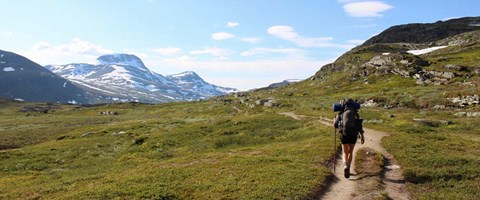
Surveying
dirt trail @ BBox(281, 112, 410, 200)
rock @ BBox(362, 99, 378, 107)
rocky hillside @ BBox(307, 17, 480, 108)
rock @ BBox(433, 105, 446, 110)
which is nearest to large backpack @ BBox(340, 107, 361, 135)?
dirt trail @ BBox(281, 112, 410, 200)

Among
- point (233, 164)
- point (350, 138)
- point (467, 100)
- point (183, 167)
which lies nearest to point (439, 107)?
point (467, 100)

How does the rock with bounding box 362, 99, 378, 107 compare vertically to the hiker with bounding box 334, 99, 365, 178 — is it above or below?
below

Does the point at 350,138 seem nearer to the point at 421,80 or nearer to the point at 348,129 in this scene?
the point at 348,129

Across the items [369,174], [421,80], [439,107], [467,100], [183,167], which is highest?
[421,80]

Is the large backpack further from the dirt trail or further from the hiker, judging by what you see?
the dirt trail

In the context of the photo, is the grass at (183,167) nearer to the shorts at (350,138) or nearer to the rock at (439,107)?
the shorts at (350,138)

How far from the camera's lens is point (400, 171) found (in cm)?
2330

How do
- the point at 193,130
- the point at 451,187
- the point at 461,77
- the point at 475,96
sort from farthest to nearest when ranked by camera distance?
the point at 461,77 → the point at 475,96 → the point at 193,130 → the point at 451,187

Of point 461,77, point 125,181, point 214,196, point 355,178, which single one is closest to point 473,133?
point 355,178

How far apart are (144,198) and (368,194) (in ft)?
36.9

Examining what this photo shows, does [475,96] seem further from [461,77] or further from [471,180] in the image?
[471,180]

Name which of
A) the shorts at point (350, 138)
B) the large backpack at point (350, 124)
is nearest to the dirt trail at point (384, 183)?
the shorts at point (350, 138)

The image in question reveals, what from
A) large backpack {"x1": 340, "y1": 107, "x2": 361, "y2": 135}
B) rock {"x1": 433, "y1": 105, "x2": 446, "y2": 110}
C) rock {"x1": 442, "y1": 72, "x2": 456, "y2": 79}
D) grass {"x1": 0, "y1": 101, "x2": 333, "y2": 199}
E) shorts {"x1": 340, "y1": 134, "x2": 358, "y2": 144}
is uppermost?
rock {"x1": 442, "y1": 72, "x2": 456, "y2": 79}

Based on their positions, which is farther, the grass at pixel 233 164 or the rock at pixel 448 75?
the rock at pixel 448 75
